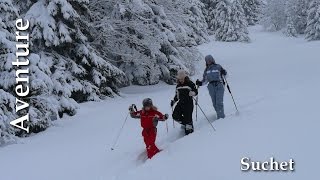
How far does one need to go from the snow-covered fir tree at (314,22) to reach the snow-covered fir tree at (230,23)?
6904 millimetres

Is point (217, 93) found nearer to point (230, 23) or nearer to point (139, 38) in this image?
point (139, 38)

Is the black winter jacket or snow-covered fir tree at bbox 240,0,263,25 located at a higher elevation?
snow-covered fir tree at bbox 240,0,263,25

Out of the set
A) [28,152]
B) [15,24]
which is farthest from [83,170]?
[15,24]

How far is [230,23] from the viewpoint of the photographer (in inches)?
2165

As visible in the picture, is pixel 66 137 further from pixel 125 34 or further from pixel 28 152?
pixel 125 34

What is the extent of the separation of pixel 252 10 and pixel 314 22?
105 ft

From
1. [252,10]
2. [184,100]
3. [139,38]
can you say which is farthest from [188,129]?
[252,10]

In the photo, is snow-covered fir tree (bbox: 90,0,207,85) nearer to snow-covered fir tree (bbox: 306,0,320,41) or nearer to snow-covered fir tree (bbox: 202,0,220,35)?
snow-covered fir tree (bbox: 306,0,320,41)

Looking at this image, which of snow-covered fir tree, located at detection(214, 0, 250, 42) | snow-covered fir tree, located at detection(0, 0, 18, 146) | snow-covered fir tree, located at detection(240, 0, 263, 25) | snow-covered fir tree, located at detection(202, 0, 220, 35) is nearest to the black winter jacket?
snow-covered fir tree, located at detection(0, 0, 18, 146)

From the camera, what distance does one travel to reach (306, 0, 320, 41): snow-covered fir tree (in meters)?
51.4

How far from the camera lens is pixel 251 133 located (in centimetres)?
995

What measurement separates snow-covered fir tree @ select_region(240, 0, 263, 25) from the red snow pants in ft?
226

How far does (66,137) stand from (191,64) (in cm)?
1425

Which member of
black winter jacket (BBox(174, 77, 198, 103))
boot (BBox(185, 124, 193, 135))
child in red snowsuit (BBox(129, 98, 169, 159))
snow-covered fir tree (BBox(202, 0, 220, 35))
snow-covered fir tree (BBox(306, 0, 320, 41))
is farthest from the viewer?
snow-covered fir tree (BBox(202, 0, 220, 35))
